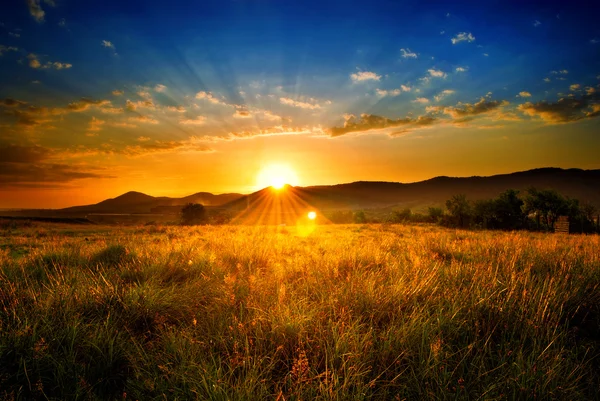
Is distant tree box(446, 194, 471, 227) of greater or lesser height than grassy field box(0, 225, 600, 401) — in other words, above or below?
below

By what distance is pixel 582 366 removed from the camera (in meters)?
2.83

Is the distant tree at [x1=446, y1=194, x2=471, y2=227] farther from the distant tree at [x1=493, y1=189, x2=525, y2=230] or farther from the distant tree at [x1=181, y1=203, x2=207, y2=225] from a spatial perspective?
the distant tree at [x1=181, y1=203, x2=207, y2=225]

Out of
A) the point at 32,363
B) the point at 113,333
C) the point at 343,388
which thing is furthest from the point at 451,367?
the point at 32,363

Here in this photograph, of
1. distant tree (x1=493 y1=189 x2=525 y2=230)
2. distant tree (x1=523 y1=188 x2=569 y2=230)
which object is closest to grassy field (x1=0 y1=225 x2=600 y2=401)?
distant tree (x1=493 y1=189 x2=525 y2=230)

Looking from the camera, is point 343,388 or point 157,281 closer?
point 343,388

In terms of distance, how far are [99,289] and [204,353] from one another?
88.3 inches

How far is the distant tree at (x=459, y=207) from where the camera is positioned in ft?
197

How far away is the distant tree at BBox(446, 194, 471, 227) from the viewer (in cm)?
6019

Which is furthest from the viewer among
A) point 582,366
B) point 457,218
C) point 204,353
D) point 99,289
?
point 457,218

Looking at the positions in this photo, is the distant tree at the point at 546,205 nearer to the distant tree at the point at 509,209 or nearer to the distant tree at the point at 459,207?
the distant tree at the point at 509,209

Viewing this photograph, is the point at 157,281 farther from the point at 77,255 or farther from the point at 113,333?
the point at 77,255

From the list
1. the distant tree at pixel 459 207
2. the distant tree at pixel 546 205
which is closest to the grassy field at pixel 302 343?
the distant tree at pixel 459 207

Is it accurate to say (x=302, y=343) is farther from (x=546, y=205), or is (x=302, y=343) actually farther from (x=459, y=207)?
(x=546, y=205)

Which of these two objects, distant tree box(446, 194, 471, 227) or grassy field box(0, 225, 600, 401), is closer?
grassy field box(0, 225, 600, 401)
